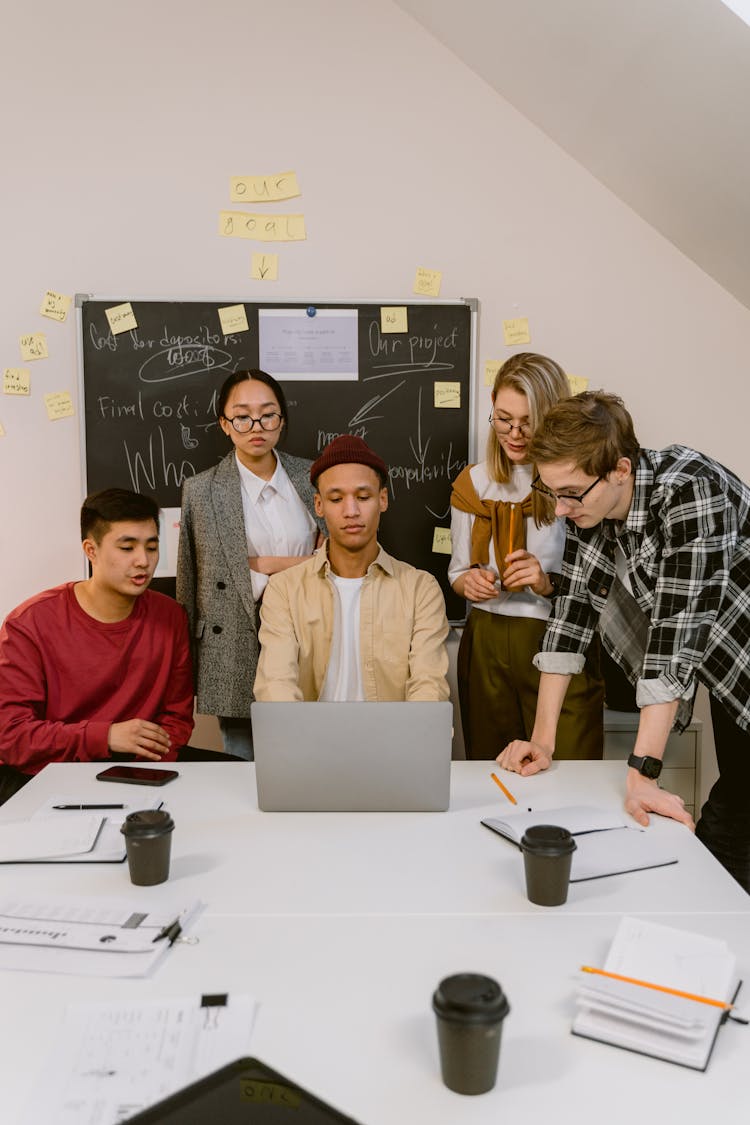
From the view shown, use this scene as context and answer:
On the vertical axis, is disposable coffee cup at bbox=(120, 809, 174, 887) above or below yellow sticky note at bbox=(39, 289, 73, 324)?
below

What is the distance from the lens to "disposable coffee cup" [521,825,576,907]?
4.30 ft

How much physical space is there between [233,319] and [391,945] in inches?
91.0

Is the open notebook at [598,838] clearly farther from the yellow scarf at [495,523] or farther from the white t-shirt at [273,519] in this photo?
the white t-shirt at [273,519]

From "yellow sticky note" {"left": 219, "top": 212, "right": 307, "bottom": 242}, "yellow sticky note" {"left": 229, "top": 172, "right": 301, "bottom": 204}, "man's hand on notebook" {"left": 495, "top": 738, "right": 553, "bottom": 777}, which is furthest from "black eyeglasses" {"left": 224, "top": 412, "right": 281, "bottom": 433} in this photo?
"man's hand on notebook" {"left": 495, "top": 738, "right": 553, "bottom": 777}

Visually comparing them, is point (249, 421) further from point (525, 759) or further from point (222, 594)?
point (525, 759)

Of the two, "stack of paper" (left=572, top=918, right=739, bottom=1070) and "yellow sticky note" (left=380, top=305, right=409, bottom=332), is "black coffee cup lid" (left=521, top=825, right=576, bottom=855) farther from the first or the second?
"yellow sticky note" (left=380, top=305, right=409, bottom=332)

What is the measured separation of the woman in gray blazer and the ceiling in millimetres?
1201

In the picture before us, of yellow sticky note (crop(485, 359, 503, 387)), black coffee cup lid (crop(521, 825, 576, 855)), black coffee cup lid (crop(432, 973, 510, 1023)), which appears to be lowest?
black coffee cup lid (crop(521, 825, 576, 855))

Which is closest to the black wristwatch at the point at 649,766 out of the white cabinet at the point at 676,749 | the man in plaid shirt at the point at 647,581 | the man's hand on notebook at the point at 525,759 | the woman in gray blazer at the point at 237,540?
the man in plaid shirt at the point at 647,581

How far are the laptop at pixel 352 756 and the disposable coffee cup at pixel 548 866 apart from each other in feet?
0.99

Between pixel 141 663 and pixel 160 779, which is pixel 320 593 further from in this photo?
pixel 160 779

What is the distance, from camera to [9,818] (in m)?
1.68

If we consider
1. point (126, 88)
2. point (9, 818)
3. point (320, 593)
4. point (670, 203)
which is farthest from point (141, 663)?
point (670, 203)

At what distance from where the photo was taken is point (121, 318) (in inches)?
121
